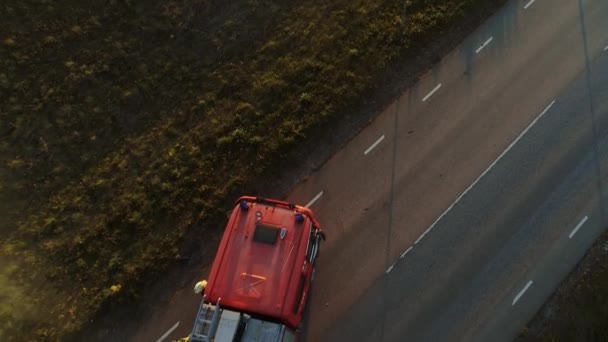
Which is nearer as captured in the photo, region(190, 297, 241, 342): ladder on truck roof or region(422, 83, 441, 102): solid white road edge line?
region(190, 297, 241, 342): ladder on truck roof

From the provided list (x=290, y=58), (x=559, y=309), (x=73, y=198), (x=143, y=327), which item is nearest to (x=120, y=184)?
(x=73, y=198)

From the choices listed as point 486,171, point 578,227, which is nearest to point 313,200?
point 486,171

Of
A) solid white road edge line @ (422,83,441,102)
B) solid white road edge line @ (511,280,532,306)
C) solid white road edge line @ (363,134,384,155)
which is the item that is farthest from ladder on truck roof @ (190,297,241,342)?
solid white road edge line @ (422,83,441,102)

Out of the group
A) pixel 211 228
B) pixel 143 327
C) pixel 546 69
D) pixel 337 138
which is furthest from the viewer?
pixel 546 69

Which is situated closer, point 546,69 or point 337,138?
point 337,138

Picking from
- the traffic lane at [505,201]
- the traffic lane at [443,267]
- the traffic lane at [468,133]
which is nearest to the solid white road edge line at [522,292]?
the traffic lane at [505,201]

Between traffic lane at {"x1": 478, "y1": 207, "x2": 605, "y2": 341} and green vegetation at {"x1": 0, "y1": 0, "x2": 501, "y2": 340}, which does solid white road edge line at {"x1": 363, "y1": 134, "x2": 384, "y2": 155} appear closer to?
green vegetation at {"x1": 0, "y1": 0, "x2": 501, "y2": 340}

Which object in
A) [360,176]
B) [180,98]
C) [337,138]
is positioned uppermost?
[180,98]

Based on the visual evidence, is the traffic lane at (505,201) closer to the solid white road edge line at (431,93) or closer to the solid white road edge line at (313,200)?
the solid white road edge line at (431,93)

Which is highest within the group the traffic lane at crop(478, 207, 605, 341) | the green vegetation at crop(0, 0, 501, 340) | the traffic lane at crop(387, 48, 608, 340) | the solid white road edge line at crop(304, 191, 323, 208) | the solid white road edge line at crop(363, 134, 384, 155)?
the green vegetation at crop(0, 0, 501, 340)

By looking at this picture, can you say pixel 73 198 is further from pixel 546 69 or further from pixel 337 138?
pixel 546 69
